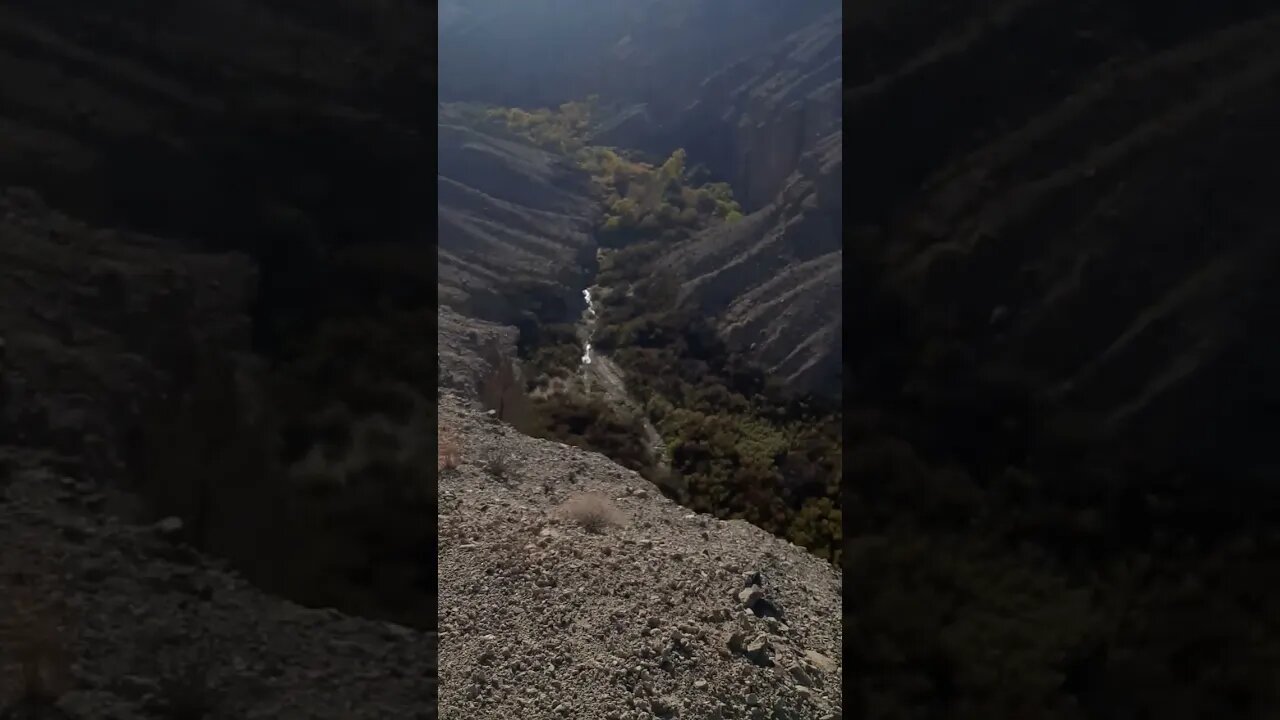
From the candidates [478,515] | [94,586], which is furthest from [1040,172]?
[478,515]

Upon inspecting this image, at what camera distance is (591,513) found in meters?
4.91

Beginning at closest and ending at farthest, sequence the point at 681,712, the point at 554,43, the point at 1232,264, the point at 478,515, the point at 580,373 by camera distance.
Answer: the point at 1232,264
the point at 681,712
the point at 478,515
the point at 580,373
the point at 554,43

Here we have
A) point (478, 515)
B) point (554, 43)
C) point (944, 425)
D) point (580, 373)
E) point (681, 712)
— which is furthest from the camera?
point (554, 43)

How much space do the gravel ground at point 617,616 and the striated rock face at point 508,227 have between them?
7449mm

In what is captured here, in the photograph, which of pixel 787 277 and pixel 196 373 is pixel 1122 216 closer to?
pixel 196 373

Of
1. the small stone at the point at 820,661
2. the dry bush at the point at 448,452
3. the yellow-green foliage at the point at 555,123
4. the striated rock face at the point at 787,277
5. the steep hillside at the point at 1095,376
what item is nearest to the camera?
the steep hillside at the point at 1095,376

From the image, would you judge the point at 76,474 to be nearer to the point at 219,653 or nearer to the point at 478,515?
the point at 219,653

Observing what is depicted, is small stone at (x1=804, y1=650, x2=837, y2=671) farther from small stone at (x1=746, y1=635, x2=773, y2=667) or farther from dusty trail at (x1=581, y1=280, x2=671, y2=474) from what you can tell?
dusty trail at (x1=581, y1=280, x2=671, y2=474)

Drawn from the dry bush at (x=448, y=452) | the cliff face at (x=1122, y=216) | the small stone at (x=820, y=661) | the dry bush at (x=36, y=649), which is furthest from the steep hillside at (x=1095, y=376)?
the dry bush at (x=448, y=452)

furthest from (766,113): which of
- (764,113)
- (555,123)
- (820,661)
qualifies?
(820,661)

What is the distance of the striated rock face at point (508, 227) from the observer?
13.2 metres

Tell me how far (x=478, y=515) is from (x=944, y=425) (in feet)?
11.3

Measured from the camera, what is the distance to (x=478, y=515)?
4.64 metres

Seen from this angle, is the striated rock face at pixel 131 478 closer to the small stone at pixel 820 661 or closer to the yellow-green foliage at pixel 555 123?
the small stone at pixel 820 661
